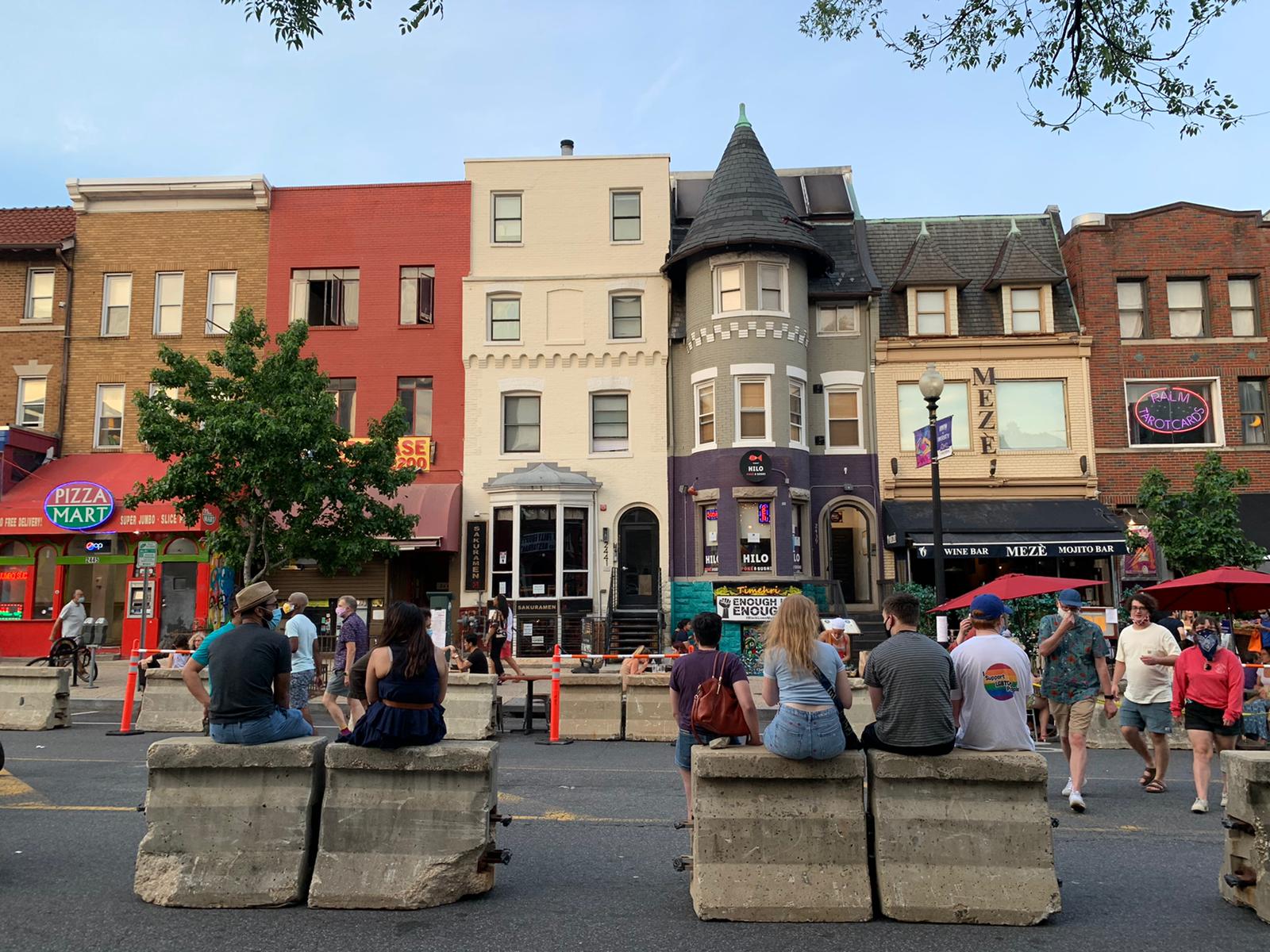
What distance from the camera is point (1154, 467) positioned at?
24109 mm

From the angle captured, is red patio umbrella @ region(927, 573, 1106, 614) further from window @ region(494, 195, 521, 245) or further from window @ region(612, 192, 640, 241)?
window @ region(494, 195, 521, 245)

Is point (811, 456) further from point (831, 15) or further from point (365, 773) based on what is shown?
point (365, 773)

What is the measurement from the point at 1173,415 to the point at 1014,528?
5525 millimetres

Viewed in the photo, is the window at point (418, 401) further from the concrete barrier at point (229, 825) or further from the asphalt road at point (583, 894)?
the concrete barrier at point (229, 825)

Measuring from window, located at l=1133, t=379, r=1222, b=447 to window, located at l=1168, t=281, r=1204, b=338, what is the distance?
140 centimetres

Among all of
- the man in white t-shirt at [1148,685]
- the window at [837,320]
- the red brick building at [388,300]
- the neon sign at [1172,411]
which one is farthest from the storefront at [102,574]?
the neon sign at [1172,411]

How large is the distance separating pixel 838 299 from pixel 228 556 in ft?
53.7

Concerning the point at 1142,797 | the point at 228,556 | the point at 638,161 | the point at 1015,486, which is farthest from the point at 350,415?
the point at 1142,797

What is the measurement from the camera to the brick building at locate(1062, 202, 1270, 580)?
2450 centimetres

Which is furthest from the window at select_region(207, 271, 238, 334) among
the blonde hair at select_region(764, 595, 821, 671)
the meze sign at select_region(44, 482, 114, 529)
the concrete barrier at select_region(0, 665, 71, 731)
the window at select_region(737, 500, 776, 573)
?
the blonde hair at select_region(764, 595, 821, 671)

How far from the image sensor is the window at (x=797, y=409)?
2483 centimetres

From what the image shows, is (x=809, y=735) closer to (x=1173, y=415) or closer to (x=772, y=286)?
(x=772, y=286)

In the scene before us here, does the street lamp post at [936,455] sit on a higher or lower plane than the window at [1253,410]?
lower

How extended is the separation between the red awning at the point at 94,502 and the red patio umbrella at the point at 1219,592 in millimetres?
20338
